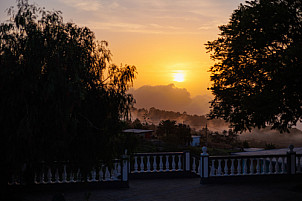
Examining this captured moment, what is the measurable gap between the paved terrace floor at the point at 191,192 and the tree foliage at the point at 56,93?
3.87m

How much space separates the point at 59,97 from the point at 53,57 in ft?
3.49

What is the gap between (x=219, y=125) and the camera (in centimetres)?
16450

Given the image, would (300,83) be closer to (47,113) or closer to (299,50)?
(299,50)

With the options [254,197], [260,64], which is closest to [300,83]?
[260,64]

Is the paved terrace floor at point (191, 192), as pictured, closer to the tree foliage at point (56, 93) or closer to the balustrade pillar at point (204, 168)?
the balustrade pillar at point (204, 168)

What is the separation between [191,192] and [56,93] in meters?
7.83

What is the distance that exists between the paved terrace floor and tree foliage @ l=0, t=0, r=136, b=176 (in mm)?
3875

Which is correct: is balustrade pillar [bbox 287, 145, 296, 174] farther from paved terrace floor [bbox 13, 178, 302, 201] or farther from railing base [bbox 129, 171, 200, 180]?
railing base [bbox 129, 171, 200, 180]

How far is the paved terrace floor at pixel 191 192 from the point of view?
1341cm

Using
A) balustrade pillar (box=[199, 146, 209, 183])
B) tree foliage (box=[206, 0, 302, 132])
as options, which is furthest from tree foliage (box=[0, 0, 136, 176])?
tree foliage (box=[206, 0, 302, 132])

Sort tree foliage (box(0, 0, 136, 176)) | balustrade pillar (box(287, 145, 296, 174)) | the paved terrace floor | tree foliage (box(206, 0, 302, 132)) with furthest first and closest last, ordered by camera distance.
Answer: balustrade pillar (box(287, 145, 296, 174)), tree foliage (box(206, 0, 302, 132)), the paved terrace floor, tree foliage (box(0, 0, 136, 176))

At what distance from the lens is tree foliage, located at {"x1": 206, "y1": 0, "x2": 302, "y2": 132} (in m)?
15.9

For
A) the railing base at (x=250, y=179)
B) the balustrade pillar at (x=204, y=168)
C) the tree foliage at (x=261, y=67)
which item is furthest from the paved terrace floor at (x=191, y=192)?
the tree foliage at (x=261, y=67)

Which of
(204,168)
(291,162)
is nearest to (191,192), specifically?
(204,168)
